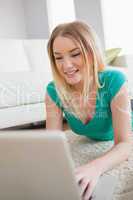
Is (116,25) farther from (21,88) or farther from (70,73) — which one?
(70,73)

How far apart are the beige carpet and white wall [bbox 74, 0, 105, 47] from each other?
2372 millimetres

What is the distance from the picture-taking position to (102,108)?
99 centimetres

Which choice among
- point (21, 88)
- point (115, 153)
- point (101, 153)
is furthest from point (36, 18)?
point (115, 153)

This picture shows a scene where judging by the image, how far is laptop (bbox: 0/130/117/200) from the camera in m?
0.40

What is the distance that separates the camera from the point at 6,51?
2.46m

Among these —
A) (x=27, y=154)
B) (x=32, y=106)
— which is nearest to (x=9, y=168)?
(x=27, y=154)

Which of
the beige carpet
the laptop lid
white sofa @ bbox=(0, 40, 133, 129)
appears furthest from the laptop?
white sofa @ bbox=(0, 40, 133, 129)

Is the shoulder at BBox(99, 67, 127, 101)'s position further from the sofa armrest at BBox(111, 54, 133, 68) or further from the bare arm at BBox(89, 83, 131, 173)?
the sofa armrest at BBox(111, 54, 133, 68)

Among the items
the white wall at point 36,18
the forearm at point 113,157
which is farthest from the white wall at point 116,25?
the forearm at point 113,157

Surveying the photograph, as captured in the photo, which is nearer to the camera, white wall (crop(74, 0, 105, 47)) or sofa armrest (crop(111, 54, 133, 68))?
sofa armrest (crop(111, 54, 133, 68))

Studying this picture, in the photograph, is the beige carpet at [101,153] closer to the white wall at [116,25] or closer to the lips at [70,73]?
the lips at [70,73]

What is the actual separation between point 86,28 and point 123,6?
2.60m

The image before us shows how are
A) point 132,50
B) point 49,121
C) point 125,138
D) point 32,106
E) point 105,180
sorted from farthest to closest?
1. point 132,50
2. point 32,106
3. point 49,121
4. point 125,138
5. point 105,180

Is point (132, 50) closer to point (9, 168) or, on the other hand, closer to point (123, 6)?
point (123, 6)
